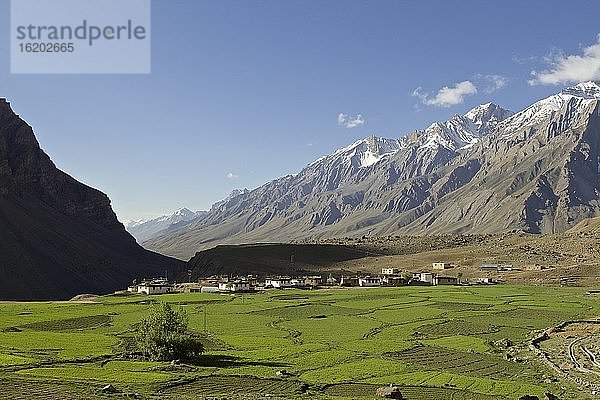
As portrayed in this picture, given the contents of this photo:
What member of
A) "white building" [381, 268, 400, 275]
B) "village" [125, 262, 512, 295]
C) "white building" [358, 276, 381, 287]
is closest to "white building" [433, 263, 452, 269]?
"village" [125, 262, 512, 295]

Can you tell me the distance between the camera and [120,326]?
7262 cm

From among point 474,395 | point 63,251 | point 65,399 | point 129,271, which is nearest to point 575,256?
point 129,271

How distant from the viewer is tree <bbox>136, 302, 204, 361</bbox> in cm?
5131

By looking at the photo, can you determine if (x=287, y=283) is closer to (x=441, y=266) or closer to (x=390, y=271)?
(x=390, y=271)

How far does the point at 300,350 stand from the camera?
2228 inches

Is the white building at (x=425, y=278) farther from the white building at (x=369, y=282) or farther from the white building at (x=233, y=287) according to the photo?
the white building at (x=233, y=287)

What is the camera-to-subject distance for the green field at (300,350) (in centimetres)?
4062

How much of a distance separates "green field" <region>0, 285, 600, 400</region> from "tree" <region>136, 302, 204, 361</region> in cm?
171

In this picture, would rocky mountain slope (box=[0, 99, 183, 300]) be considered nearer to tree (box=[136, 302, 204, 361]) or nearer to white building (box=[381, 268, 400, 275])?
white building (box=[381, 268, 400, 275])

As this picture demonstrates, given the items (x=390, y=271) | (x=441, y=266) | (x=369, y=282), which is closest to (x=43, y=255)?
(x=369, y=282)

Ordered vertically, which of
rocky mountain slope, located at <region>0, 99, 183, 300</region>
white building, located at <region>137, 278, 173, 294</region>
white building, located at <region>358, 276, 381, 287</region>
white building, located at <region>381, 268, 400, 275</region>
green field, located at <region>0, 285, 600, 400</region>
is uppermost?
rocky mountain slope, located at <region>0, 99, 183, 300</region>

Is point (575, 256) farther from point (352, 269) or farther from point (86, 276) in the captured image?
point (86, 276)

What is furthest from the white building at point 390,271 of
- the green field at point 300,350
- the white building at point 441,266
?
the green field at point 300,350

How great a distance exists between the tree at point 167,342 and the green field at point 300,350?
5.60 feet
